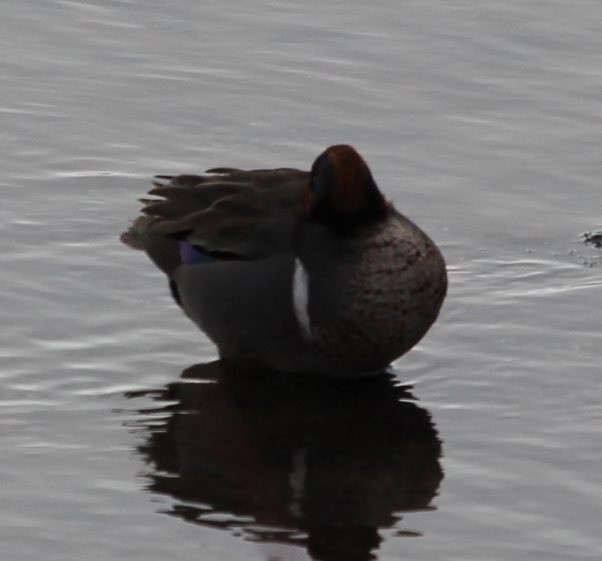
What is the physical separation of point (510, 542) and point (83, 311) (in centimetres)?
290

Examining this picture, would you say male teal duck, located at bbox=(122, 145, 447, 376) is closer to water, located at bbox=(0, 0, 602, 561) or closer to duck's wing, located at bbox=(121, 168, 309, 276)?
duck's wing, located at bbox=(121, 168, 309, 276)

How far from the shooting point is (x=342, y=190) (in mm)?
8617

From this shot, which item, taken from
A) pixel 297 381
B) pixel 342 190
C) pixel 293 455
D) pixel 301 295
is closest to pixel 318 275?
pixel 301 295

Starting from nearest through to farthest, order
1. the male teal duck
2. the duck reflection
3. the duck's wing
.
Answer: the duck reflection, the male teal duck, the duck's wing

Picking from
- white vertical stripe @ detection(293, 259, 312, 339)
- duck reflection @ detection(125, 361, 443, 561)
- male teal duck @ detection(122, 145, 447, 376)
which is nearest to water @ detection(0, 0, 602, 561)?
duck reflection @ detection(125, 361, 443, 561)

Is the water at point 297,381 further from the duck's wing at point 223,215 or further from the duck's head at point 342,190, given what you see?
the duck's head at point 342,190

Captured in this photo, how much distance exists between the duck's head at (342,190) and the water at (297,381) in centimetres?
76

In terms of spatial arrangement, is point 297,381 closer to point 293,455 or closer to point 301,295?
point 301,295

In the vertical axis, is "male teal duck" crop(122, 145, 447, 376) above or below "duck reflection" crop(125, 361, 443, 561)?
above

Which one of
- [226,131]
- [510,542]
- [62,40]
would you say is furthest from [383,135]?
[510,542]

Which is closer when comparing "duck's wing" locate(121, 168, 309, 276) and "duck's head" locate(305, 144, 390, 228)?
"duck's head" locate(305, 144, 390, 228)

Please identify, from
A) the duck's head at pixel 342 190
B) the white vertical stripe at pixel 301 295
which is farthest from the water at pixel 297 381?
the duck's head at pixel 342 190

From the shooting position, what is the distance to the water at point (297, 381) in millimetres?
7402

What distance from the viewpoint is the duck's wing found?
880 centimetres
